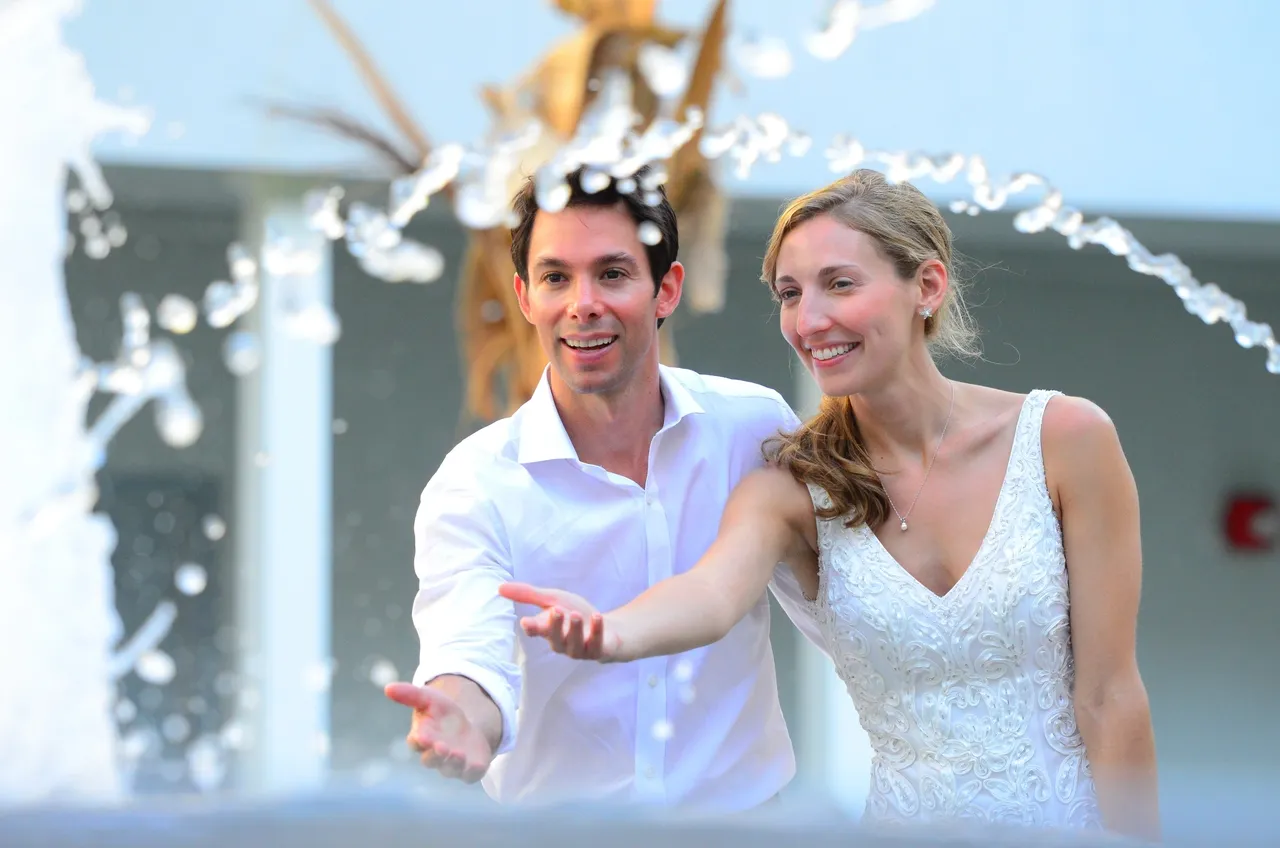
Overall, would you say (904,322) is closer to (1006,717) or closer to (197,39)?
(1006,717)

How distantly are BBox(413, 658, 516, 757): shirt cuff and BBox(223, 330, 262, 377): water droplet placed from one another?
4.11 meters

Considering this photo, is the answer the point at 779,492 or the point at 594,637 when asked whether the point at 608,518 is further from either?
the point at 594,637

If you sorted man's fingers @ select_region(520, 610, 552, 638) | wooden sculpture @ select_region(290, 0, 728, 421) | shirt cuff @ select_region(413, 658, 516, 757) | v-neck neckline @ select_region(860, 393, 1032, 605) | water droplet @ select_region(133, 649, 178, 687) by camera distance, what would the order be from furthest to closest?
water droplet @ select_region(133, 649, 178, 687), wooden sculpture @ select_region(290, 0, 728, 421), v-neck neckline @ select_region(860, 393, 1032, 605), shirt cuff @ select_region(413, 658, 516, 757), man's fingers @ select_region(520, 610, 552, 638)

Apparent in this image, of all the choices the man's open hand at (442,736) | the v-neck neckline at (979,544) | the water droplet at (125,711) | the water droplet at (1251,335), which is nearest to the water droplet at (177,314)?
the water droplet at (125,711)

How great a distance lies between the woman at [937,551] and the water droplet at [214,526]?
504 centimetres

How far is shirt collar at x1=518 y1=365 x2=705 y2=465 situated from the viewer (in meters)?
2.44

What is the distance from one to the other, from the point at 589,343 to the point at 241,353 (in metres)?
4.38

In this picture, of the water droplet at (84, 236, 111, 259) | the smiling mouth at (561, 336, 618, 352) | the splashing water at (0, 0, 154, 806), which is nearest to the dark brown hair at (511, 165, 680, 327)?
the smiling mouth at (561, 336, 618, 352)

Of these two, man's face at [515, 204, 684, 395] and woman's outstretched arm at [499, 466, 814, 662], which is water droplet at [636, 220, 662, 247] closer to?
man's face at [515, 204, 684, 395]

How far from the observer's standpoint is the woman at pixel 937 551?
221 cm

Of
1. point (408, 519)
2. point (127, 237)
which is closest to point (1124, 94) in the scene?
point (408, 519)

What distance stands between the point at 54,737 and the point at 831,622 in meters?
4.57

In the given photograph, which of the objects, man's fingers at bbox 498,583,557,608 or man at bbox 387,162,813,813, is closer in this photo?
man's fingers at bbox 498,583,557,608

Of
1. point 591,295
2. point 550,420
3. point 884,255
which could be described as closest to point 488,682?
point 550,420
